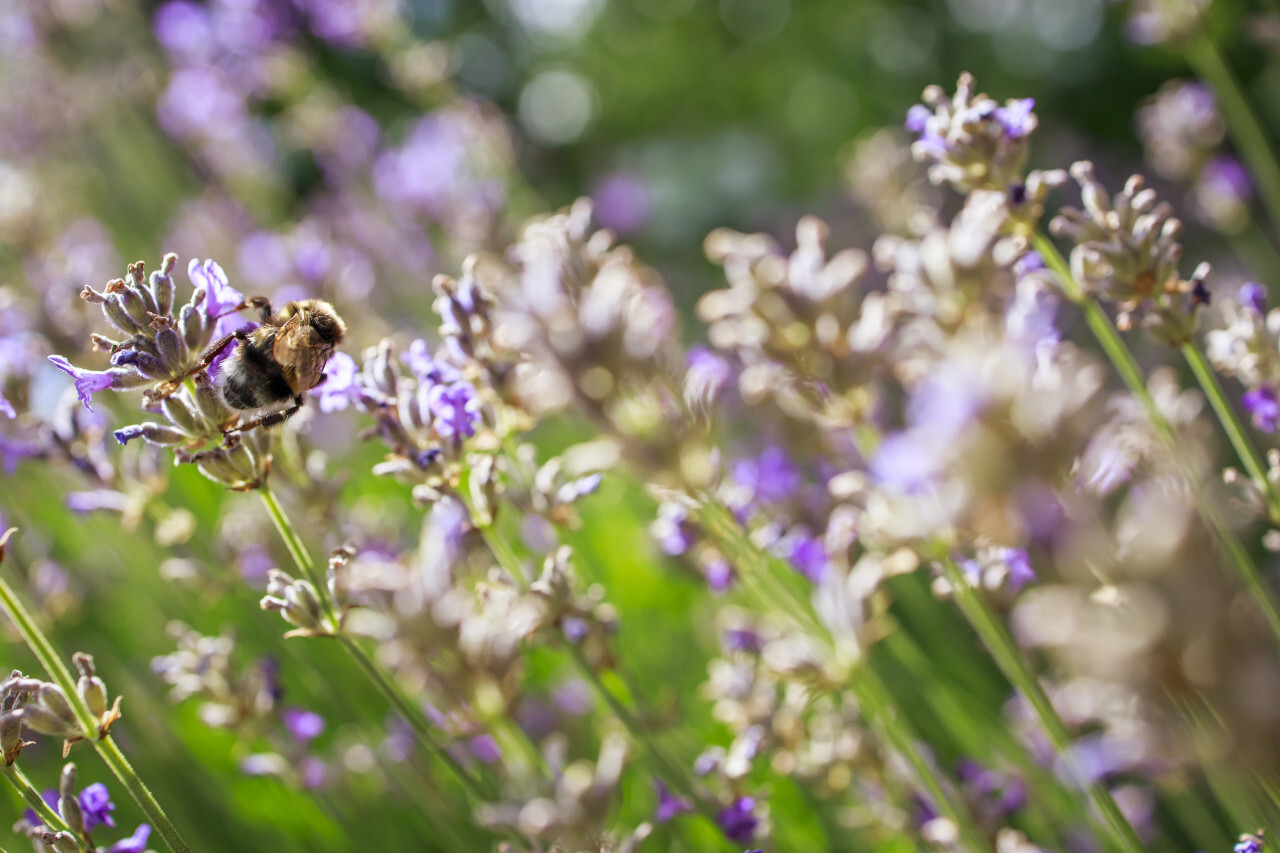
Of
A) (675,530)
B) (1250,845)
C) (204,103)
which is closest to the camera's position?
(1250,845)

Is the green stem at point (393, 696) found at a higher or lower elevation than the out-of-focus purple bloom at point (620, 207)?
lower

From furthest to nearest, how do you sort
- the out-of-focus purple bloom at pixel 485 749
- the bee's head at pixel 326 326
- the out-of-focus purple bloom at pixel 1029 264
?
1. the out-of-focus purple bloom at pixel 485 749
2. the bee's head at pixel 326 326
3. the out-of-focus purple bloom at pixel 1029 264

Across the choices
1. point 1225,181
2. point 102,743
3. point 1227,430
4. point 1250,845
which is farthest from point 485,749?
point 1225,181

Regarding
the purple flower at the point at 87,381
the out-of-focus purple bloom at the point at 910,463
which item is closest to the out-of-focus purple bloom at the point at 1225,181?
the out-of-focus purple bloom at the point at 910,463

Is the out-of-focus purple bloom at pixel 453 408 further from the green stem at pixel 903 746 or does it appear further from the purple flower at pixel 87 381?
the green stem at pixel 903 746

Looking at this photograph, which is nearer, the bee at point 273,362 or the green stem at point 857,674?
the green stem at point 857,674

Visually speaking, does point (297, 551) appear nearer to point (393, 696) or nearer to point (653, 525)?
point (393, 696)
